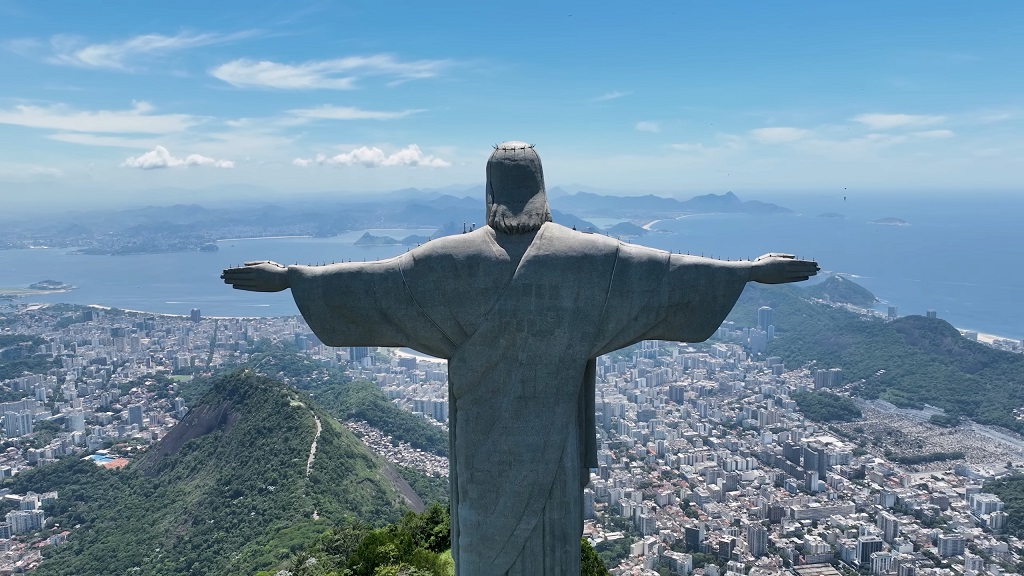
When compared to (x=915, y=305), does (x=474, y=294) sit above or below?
above

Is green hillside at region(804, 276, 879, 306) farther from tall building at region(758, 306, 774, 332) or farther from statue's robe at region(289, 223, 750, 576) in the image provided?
statue's robe at region(289, 223, 750, 576)

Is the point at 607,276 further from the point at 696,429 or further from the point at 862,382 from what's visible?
the point at 862,382

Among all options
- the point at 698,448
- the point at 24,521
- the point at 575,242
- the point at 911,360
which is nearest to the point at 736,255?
the point at 911,360

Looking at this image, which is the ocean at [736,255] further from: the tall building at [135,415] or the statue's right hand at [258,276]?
the statue's right hand at [258,276]

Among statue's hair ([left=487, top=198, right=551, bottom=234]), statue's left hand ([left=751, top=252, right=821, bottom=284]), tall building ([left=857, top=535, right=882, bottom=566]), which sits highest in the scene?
statue's hair ([left=487, top=198, right=551, bottom=234])

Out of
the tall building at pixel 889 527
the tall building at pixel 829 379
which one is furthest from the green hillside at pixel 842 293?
the tall building at pixel 889 527

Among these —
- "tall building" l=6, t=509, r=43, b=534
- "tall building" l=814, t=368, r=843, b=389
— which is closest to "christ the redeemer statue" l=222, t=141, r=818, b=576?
"tall building" l=6, t=509, r=43, b=534

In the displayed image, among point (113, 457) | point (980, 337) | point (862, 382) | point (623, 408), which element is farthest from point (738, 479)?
point (980, 337)
